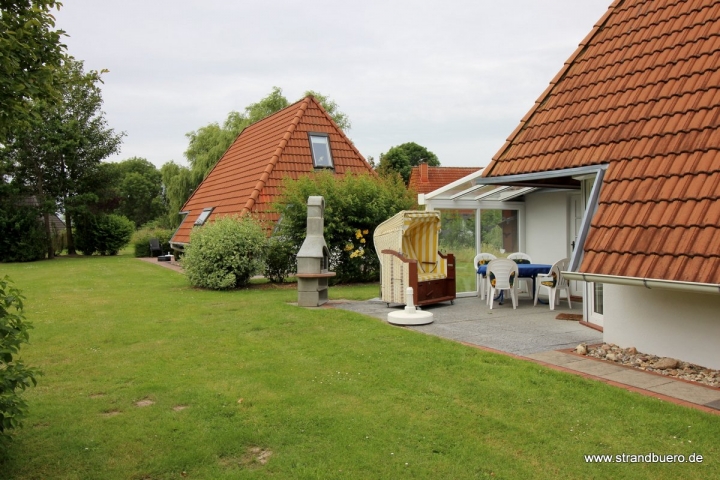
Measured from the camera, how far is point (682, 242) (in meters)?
6.18

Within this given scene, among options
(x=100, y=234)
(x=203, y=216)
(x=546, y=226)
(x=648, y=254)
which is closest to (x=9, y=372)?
(x=648, y=254)

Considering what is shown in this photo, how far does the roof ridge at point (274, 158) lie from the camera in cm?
1912

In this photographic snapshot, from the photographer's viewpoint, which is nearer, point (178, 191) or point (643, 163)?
point (643, 163)

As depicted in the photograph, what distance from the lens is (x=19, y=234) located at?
31234mm

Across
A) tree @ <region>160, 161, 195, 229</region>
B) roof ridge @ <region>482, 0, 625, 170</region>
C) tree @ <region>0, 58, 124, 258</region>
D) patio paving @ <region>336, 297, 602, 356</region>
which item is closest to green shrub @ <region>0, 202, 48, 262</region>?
tree @ <region>0, 58, 124, 258</region>

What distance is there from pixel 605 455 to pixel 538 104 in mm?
7680

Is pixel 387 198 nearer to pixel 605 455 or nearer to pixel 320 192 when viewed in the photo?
pixel 320 192

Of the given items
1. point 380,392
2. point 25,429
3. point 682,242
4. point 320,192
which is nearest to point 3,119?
point 25,429

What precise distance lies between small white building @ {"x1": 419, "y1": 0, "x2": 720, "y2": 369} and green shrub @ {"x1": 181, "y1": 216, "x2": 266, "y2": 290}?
23.9ft

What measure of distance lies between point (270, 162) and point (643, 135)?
48.4 feet

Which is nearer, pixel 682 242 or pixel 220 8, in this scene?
pixel 682 242

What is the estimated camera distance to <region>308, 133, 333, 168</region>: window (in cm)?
2181

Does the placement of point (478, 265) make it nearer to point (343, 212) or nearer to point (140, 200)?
point (343, 212)

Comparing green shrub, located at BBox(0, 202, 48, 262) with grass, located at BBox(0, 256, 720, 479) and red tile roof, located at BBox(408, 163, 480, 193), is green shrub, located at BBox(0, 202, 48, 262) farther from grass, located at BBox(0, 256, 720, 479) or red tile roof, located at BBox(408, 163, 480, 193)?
grass, located at BBox(0, 256, 720, 479)
